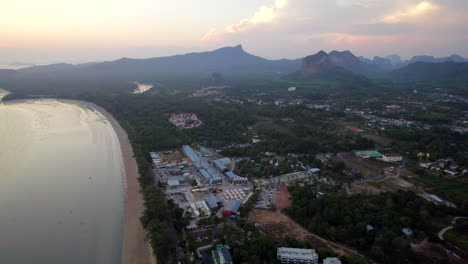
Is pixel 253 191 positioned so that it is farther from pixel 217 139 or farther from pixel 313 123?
pixel 313 123

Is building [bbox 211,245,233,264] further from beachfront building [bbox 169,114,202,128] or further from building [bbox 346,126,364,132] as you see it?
building [bbox 346,126,364,132]

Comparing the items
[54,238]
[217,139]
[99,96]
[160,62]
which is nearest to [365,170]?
[217,139]

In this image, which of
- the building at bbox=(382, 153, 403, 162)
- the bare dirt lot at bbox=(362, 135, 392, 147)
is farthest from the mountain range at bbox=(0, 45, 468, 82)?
the building at bbox=(382, 153, 403, 162)

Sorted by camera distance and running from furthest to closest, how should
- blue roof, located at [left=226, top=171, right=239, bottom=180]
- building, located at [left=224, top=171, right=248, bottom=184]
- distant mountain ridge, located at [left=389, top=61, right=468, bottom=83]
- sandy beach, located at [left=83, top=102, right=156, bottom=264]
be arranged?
distant mountain ridge, located at [left=389, top=61, right=468, bottom=83] < blue roof, located at [left=226, top=171, right=239, bottom=180] < building, located at [left=224, top=171, right=248, bottom=184] < sandy beach, located at [left=83, top=102, right=156, bottom=264]

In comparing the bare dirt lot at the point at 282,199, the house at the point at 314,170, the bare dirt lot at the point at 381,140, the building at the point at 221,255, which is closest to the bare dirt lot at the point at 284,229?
the bare dirt lot at the point at 282,199

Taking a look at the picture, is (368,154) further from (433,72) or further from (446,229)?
(433,72)
